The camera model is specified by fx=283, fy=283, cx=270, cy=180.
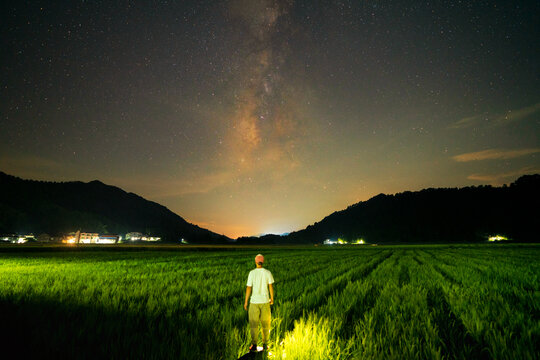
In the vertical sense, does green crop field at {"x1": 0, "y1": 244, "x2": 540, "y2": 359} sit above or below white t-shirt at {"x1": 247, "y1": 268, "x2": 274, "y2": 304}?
below

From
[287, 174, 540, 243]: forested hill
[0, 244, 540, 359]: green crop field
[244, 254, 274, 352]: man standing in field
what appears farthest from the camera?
[287, 174, 540, 243]: forested hill

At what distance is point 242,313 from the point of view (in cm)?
621

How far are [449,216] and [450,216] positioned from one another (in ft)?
1.45

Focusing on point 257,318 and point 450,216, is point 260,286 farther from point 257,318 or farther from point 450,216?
point 450,216

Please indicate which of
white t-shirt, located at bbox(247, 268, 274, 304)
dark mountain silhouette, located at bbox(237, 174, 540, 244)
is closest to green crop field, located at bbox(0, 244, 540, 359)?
white t-shirt, located at bbox(247, 268, 274, 304)

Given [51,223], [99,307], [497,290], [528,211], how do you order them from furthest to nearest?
[51,223] → [528,211] → [497,290] → [99,307]

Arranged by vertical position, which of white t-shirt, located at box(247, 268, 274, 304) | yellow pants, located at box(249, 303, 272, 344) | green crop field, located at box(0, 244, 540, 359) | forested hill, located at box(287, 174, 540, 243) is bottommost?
green crop field, located at box(0, 244, 540, 359)

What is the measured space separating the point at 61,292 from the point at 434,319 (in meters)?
10.2

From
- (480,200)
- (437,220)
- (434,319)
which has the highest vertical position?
(480,200)

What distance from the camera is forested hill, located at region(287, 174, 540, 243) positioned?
387 ft

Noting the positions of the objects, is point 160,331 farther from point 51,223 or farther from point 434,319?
point 51,223

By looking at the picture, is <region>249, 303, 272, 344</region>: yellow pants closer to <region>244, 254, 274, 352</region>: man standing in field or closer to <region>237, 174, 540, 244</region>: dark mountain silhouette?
<region>244, 254, 274, 352</region>: man standing in field

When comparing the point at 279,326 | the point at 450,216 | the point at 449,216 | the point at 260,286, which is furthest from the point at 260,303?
the point at 450,216

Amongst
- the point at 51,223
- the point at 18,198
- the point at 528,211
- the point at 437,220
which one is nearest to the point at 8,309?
the point at 528,211
